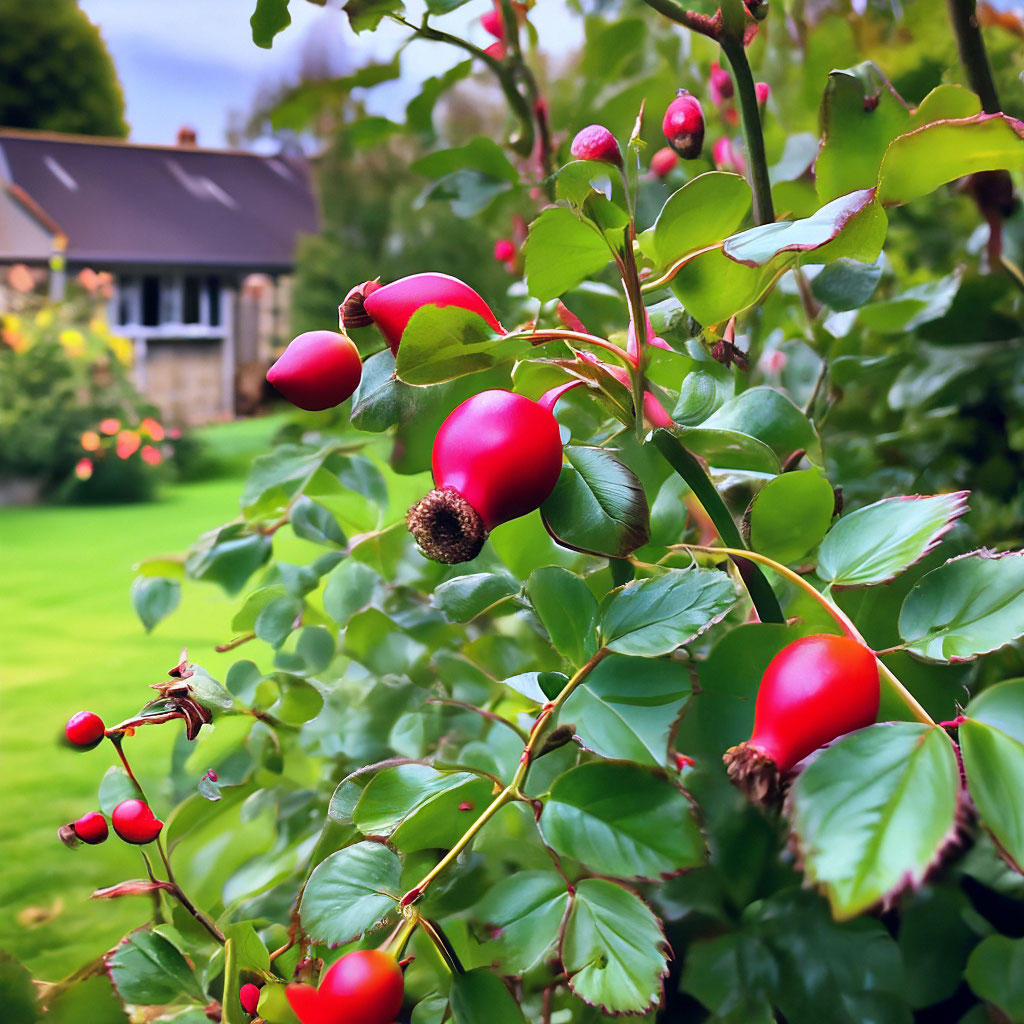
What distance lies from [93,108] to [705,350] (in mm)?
16937

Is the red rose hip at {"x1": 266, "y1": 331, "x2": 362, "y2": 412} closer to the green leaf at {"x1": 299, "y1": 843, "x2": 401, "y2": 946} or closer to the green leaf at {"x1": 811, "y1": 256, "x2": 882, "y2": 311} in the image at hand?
the green leaf at {"x1": 299, "y1": 843, "x2": 401, "y2": 946}

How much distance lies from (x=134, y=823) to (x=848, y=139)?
0.98 feet

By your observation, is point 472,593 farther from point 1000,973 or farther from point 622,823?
point 1000,973

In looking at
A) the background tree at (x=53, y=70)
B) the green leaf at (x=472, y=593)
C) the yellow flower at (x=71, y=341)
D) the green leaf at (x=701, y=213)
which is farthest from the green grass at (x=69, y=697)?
the background tree at (x=53, y=70)

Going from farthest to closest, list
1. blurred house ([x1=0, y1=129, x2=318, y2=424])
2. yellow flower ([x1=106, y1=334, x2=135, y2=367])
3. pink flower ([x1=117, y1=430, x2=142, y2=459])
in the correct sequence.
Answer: blurred house ([x1=0, y1=129, x2=318, y2=424]) < yellow flower ([x1=106, y1=334, x2=135, y2=367]) < pink flower ([x1=117, y1=430, x2=142, y2=459])

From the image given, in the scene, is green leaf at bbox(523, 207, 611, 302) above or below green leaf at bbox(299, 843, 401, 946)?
above

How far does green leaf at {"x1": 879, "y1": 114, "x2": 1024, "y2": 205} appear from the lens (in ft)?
0.65

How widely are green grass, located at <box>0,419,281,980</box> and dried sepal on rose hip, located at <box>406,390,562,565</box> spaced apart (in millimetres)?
158

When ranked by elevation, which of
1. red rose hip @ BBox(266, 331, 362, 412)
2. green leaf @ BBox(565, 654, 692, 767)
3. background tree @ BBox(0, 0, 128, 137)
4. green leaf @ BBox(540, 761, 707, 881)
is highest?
background tree @ BBox(0, 0, 128, 137)

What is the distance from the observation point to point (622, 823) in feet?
0.74

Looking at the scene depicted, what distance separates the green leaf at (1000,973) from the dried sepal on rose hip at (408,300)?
0.24 metres

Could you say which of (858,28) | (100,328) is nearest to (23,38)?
(100,328)

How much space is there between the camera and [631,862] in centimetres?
22

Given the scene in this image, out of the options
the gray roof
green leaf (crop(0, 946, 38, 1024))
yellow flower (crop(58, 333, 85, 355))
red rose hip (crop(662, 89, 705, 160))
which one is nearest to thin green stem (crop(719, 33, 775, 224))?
red rose hip (crop(662, 89, 705, 160))
